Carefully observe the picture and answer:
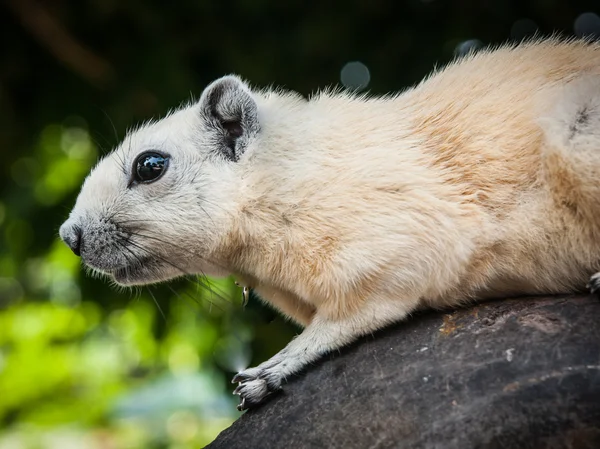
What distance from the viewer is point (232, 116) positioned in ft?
10.9

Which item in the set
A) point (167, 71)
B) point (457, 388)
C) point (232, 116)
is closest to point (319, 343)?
point (457, 388)

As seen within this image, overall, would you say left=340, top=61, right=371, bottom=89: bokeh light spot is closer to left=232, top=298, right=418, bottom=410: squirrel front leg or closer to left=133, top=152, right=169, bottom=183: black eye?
left=133, top=152, right=169, bottom=183: black eye

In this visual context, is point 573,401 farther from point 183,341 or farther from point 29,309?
point 29,309

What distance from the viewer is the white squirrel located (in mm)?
2883

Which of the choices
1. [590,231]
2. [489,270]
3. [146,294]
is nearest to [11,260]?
[146,294]

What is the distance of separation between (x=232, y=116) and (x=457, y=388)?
1542 mm

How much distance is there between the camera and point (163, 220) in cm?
317

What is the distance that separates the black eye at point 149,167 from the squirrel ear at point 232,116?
254mm

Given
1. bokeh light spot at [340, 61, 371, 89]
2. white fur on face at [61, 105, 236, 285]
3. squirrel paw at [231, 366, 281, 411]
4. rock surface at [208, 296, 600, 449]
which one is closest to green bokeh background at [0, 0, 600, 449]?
bokeh light spot at [340, 61, 371, 89]

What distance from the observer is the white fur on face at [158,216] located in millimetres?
3162

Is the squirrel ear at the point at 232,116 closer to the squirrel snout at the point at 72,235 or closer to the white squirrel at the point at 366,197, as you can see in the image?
the white squirrel at the point at 366,197

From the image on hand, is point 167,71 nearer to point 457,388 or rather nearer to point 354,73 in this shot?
point 354,73

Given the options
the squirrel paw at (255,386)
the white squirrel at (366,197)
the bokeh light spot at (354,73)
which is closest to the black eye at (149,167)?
the white squirrel at (366,197)

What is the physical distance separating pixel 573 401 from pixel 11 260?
431 centimetres
